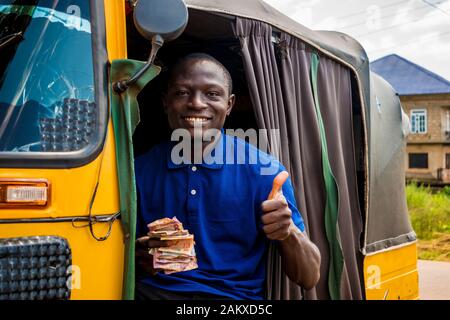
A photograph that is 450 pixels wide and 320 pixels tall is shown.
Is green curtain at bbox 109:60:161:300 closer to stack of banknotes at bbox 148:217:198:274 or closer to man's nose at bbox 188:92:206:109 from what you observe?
stack of banknotes at bbox 148:217:198:274

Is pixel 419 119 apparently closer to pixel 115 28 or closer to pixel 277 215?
pixel 277 215

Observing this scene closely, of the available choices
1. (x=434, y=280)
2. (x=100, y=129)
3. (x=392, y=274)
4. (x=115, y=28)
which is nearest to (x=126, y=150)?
(x=100, y=129)

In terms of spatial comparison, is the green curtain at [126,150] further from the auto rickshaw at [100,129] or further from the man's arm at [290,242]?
the man's arm at [290,242]

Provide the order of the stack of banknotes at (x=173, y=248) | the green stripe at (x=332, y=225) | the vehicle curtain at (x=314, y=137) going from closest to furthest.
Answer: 1. the stack of banknotes at (x=173, y=248)
2. the vehicle curtain at (x=314, y=137)
3. the green stripe at (x=332, y=225)

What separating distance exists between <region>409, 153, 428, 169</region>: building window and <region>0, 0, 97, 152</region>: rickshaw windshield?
3179 cm

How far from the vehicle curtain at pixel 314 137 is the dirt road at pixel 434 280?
4.35m

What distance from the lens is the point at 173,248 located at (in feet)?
8.29

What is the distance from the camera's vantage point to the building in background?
30.6m

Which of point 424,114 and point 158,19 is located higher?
point 424,114

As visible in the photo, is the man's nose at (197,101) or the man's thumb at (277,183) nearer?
the man's thumb at (277,183)

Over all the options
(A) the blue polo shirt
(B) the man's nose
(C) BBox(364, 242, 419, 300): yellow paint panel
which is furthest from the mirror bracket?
(C) BBox(364, 242, 419, 300): yellow paint panel

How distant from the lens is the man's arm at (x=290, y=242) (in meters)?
2.57

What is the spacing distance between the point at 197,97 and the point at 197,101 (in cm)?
3

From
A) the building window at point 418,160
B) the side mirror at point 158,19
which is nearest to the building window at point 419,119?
the building window at point 418,160
